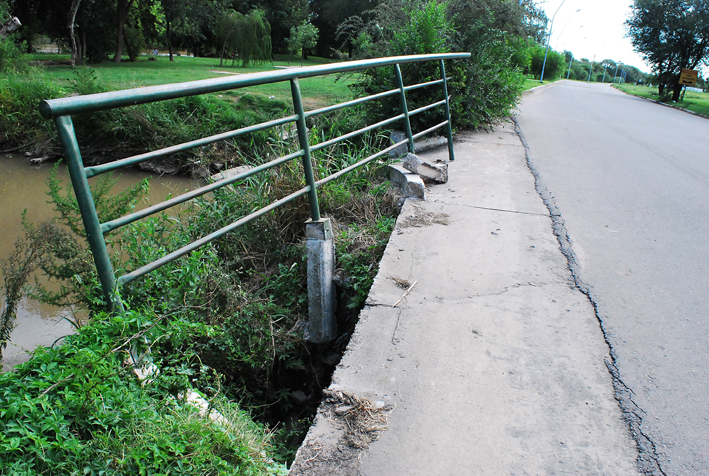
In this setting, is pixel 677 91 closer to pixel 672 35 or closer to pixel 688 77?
pixel 688 77

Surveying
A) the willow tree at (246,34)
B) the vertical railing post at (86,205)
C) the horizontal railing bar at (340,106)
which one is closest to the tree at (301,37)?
the willow tree at (246,34)

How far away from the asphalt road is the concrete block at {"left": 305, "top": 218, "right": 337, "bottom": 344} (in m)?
1.67

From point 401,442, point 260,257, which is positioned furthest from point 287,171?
point 401,442

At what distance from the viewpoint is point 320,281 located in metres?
3.35

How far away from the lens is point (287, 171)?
448 centimetres

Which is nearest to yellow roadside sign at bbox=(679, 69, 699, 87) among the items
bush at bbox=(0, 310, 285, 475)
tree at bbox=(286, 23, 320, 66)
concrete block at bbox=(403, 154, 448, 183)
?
tree at bbox=(286, 23, 320, 66)

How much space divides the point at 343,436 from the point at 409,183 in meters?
2.83

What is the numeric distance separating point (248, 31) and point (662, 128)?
1535cm

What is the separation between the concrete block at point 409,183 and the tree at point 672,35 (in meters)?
26.9

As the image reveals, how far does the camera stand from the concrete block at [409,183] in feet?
14.3

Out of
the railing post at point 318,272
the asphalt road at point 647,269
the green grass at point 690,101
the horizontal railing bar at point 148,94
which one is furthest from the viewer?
the green grass at point 690,101

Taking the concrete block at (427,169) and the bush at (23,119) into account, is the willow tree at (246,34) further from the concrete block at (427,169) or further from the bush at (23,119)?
the concrete block at (427,169)

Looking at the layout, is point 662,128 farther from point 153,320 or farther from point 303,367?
point 153,320

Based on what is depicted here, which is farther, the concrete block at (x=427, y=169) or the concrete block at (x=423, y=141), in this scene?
the concrete block at (x=423, y=141)
